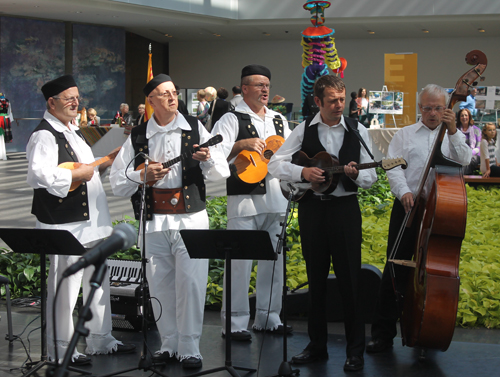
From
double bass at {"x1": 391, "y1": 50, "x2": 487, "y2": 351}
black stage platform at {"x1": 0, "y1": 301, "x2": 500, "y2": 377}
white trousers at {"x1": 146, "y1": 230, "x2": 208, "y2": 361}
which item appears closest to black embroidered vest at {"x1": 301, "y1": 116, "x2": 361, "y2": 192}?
double bass at {"x1": 391, "y1": 50, "x2": 487, "y2": 351}

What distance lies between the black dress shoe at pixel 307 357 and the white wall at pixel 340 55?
65.4ft

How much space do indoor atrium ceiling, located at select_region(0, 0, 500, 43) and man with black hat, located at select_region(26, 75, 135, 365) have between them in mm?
14098

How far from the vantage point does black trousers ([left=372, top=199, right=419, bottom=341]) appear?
3.69m

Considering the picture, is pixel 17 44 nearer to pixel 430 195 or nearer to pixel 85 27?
pixel 85 27

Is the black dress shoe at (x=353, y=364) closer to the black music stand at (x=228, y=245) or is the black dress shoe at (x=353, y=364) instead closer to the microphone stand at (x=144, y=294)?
the black music stand at (x=228, y=245)

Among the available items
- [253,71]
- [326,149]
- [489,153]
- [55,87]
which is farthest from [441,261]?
[489,153]

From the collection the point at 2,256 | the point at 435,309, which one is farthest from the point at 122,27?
the point at 435,309

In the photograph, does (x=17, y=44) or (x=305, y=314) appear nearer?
(x=305, y=314)

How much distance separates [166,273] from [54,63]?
18.0 meters

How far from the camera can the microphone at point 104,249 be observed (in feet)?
5.62

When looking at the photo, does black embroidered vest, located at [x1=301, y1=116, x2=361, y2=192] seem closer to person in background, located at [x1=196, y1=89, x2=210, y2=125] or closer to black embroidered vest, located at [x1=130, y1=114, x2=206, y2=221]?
black embroidered vest, located at [x1=130, y1=114, x2=206, y2=221]

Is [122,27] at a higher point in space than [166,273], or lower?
higher

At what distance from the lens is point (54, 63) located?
1989cm

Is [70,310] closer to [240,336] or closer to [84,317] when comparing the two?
[240,336]
